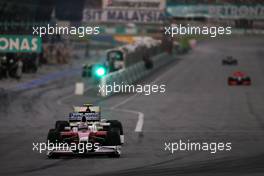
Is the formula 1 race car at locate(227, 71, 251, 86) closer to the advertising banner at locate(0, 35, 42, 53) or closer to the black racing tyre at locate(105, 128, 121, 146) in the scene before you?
the advertising banner at locate(0, 35, 42, 53)

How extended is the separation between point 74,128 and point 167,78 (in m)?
48.6

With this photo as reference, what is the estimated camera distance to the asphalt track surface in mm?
23547

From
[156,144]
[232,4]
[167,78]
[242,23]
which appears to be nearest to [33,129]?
[156,144]

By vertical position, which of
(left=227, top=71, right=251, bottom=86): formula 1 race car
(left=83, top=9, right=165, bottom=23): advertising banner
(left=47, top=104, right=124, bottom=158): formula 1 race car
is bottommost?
(left=227, top=71, right=251, bottom=86): formula 1 race car

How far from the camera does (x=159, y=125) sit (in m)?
37.2

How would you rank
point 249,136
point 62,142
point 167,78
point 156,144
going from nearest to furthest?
1. point 62,142
2. point 156,144
3. point 249,136
4. point 167,78

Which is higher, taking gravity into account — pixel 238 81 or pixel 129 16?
pixel 129 16

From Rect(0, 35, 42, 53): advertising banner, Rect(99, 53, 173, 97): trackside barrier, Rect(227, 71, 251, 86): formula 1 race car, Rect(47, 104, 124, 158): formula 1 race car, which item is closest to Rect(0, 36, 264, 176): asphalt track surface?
Rect(47, 104, 124, 158): formula 1 race car

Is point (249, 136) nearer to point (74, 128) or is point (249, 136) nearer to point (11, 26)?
point (74, 128)

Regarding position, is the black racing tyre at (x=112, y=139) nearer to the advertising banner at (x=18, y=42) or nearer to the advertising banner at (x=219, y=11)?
the advertising banner at (x=219, y=11)

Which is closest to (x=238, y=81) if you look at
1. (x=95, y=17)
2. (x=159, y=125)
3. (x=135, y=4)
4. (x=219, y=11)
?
(x=135, y=4)

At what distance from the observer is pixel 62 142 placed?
82.4 ft

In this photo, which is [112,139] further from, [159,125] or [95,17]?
[95,17]

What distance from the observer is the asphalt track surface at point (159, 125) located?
23.5 meters
